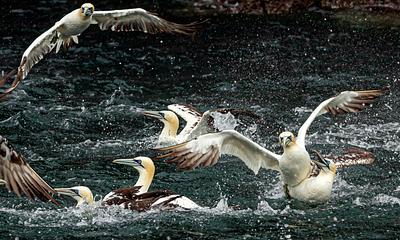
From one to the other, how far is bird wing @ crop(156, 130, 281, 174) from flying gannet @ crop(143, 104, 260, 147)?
6.40 feet

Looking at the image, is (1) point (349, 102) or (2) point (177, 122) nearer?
(1) point (349, 102)

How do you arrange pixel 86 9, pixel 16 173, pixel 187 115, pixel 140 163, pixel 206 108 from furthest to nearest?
pixel 206 108 → pixel 187 115 → pixel 86 9 → pixel 140 163 → pixel 16 173

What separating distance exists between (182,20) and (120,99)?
455 centimetres

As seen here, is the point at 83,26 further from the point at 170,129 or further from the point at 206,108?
the point at 206,108

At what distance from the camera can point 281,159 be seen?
489 inches

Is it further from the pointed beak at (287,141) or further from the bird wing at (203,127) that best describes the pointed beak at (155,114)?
the pointed beak at (287,141)

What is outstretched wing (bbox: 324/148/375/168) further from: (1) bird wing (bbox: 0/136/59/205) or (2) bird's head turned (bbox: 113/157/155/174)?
(1) bird wing (bbox: 0/136/59/205)

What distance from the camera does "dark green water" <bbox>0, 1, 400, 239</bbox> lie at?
11617 mm

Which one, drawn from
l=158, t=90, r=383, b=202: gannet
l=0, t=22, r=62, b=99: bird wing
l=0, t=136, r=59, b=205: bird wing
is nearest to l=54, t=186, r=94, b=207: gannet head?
l=158, t=90, r=383, b=202: gannet

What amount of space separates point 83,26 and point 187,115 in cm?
205

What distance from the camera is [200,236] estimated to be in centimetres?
1115

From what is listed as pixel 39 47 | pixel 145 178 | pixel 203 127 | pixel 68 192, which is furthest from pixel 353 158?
pixel 39 47

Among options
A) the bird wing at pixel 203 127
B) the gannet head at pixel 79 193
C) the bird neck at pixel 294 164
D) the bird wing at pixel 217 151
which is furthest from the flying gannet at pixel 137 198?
the bird wing at pixel 203 127

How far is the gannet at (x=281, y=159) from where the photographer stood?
39.2 feet
